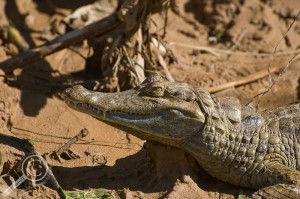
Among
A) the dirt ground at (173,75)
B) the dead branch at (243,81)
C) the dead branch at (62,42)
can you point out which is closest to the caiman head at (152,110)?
the dirt ground at (173,75)

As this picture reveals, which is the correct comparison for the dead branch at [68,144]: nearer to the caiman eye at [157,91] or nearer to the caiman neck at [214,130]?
the caiman eye at [157,91]

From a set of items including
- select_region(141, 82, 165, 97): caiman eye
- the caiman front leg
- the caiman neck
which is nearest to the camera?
the caiman front leg

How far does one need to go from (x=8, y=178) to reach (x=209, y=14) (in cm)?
496

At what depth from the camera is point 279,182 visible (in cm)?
483

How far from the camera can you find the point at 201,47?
830cm

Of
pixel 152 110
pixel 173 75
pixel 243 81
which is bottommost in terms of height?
pixel 152 110

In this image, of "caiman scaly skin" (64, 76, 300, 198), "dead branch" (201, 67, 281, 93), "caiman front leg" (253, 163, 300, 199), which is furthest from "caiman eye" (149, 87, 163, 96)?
"dead branch" (201, 67, 281, 93)

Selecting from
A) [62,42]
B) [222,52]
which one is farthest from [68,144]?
[222,52]

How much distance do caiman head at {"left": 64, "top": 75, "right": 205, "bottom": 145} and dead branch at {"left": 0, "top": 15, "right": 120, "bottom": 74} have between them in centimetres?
200

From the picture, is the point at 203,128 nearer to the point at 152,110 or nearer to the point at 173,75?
the point at 152,110

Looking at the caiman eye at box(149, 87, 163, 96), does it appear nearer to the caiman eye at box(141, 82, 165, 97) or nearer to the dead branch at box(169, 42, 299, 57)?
the caiman eye at box(141, 82, 165, 97)

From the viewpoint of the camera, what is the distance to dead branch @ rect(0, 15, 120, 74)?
22.7ft

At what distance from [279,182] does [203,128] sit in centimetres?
76

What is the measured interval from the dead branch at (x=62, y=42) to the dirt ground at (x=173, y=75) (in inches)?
11.2
